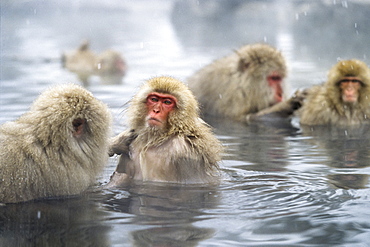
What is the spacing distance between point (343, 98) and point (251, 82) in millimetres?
1434

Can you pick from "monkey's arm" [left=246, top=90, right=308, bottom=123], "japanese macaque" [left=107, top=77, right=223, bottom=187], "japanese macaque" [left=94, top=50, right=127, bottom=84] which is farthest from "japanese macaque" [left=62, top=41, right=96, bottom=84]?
"japanese macaque" [left=107, top=77, right=223, bottom=187]

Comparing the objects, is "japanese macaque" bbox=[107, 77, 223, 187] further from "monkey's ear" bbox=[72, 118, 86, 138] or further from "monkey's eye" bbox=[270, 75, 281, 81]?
"monkey's eye" bbox=[270, 75, 281, 81]

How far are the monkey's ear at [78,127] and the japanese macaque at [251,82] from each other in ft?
14.3

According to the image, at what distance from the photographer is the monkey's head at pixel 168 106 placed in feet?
16.0

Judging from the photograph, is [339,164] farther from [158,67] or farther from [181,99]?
[158,67]

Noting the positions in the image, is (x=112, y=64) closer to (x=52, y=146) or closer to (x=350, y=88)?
(x=350, y=88)

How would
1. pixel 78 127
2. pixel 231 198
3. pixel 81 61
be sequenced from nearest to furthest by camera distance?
pixel 78 127 → pixel 231 198 → pixel 81 61

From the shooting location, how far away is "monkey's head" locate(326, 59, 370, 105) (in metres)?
7.68

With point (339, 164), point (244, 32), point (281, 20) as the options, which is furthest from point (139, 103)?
point (281, 20)

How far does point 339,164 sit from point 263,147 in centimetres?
108

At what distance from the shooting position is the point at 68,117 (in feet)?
14.5

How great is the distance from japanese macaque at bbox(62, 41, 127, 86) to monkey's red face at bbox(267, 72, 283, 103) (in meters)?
4.53

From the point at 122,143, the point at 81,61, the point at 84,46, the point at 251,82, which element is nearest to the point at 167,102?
the point at 122,143

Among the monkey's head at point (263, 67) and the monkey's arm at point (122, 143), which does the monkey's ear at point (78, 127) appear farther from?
the monkey's head at point (263, 67)
